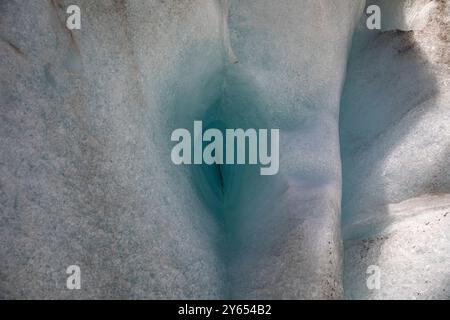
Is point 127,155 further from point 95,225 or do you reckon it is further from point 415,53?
point 415,53

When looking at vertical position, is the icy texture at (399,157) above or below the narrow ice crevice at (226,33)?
below

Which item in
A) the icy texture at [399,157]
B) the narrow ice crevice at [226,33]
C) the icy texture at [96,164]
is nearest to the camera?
the icy texture at [96,164]

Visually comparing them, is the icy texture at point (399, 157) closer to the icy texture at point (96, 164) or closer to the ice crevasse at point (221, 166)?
the ice crevasse at point (221, 166)

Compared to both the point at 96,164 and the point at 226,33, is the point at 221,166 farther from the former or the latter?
the point at 96,164

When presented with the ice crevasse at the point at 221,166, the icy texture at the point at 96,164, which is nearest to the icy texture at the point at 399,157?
the ice crevasse at the point at 221,166

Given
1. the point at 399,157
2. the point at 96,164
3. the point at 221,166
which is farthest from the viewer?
the point at 221,166

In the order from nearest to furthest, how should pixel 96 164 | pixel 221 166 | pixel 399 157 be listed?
pixel 96 164 → pixel 399 157 → pixel 221 166

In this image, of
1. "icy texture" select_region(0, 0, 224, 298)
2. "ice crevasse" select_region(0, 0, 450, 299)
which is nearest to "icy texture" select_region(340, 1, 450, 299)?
"ice crevasse" select_region(0, 0, 450, 299)

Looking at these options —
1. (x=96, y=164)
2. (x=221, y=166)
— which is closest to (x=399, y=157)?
(x=221, y=166)
